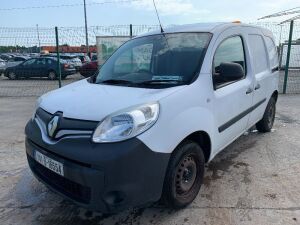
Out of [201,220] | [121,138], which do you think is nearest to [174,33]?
[121,138]

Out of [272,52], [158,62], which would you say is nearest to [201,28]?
[158,62]

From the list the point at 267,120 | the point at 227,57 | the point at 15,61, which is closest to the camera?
the point at 227,57

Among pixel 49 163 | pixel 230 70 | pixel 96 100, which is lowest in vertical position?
pixel 49 163

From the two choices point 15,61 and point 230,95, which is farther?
point 15,61

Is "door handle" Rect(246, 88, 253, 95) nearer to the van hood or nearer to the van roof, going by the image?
the van roof

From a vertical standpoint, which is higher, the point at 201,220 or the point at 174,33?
the point at 174,33

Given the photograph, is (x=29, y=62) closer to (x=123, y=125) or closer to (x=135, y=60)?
(x=135, y=60)

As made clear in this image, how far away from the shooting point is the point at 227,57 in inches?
155

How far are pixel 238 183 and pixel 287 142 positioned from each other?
1.97m

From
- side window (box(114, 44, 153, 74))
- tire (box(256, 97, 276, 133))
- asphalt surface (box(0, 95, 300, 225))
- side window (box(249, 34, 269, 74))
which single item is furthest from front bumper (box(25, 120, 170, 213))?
tire (box(256, 97, 276, 133))

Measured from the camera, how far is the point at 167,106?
109 inches

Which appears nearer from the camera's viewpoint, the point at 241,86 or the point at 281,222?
the point at 281,222

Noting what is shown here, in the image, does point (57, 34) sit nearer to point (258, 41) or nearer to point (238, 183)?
point (258, 41)

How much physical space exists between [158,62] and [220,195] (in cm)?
164
